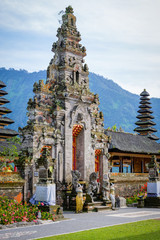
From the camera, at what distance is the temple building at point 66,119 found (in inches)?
833

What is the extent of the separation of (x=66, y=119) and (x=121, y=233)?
1130 centimetres

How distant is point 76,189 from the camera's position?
2041 cm

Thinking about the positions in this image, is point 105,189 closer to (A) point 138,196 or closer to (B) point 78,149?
(B) point 78,149

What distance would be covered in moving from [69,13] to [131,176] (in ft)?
47.9

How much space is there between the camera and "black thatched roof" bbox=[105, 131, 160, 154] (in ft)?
Answer: 99.1

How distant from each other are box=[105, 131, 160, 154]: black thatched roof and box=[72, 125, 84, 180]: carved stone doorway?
600 centimetres

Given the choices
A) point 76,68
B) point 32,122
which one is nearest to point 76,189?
point 32,122

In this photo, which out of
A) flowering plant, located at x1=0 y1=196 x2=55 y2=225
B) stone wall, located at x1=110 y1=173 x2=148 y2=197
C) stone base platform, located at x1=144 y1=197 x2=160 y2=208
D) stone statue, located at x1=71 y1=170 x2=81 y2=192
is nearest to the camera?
flowering plant, located at x1=0 y1=196 x2=55 y2=225

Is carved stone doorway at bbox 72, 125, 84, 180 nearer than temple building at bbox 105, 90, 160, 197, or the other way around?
carved stone doorway at bbox 72, 125, 84, 180

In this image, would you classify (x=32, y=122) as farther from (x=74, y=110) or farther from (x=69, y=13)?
(x=69, y=13)

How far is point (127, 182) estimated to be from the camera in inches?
1107

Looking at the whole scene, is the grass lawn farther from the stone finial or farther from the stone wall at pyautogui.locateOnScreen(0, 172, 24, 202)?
the stone finial

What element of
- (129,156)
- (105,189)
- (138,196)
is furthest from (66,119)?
(129,156)

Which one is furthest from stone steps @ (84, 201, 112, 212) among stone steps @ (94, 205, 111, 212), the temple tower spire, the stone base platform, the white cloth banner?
the temple tower spire
